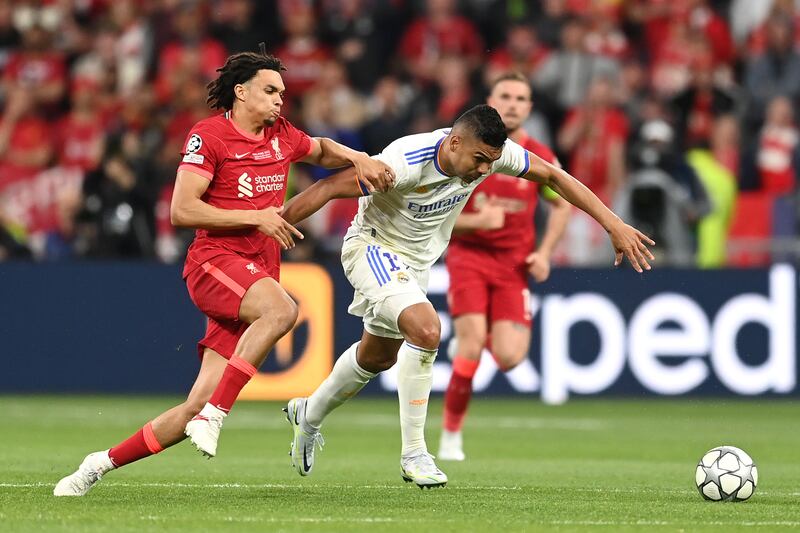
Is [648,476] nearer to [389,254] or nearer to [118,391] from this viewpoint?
[389,254]

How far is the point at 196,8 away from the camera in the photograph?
18891 mm

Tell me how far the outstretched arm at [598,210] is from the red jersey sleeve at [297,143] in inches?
48.7

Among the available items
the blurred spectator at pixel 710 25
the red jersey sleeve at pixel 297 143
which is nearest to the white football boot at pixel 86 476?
the red jersey sleeve at pixel 297 143

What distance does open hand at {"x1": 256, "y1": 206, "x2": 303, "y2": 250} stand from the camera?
7.66 metres

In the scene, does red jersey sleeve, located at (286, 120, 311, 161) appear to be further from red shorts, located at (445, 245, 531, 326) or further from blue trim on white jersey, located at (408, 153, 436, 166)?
red shorts, located at (445, 245, 531, 326)

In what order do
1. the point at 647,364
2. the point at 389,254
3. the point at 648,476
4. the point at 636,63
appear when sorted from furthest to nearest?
the point at 636,63 → the point at 647,364 → the point at 648,476 → the point at 389,254

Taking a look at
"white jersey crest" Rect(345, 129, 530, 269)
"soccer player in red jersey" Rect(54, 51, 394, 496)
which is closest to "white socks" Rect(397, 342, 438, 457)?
"white jersey crest" Rect(345, 129, 530, 269)

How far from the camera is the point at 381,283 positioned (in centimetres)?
873

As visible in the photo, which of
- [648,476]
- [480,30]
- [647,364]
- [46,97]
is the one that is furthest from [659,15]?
[648,476]

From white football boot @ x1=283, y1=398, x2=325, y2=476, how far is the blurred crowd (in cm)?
721

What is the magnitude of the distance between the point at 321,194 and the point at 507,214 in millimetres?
3333

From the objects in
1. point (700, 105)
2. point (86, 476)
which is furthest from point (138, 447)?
point (700, 105)

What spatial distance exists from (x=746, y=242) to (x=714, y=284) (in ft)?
2.06

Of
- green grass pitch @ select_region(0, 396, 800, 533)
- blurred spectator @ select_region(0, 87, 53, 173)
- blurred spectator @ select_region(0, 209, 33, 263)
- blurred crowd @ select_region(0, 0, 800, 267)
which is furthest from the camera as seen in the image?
blurred spectator @ select_region(0, 87, 53, 173)
